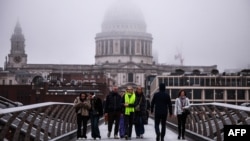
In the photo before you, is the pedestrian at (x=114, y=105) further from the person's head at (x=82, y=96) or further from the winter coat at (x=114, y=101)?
the person's head at (x=82, y=96)

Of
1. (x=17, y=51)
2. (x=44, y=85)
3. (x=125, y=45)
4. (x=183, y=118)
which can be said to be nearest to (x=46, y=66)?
(x=17, y=51)

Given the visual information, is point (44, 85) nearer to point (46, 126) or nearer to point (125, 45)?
point (46, 126)

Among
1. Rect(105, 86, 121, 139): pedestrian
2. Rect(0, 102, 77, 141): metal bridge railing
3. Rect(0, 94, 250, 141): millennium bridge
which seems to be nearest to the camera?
Rect(0, 102, 77, 141): metal bridge railing

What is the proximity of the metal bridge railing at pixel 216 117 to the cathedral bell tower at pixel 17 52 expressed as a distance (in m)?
158

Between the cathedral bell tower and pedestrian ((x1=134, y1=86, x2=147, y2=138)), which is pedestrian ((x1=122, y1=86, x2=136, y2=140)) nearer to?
pedestrian ((x1=134, y1=86, x2=147, y2=138))

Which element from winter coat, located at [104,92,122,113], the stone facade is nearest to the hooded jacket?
winter coat, located at [104,92,122,113]

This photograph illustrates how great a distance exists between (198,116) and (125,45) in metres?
171

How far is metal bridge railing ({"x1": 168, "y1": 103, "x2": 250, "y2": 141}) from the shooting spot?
11.9m

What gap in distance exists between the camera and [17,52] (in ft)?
599

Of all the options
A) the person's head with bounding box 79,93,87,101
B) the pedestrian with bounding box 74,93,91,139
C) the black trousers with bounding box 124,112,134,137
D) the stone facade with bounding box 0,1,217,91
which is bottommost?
the black trousers with bounding box 124,112,134,137

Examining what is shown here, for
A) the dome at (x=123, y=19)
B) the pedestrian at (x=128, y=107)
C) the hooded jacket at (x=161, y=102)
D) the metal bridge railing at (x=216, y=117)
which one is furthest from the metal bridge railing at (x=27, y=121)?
the dome at (x=123, y=19)

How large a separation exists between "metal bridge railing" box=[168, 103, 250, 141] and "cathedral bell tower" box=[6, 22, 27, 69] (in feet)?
520

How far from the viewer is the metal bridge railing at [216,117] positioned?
11.9 metres

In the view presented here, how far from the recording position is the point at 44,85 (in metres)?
76.7
